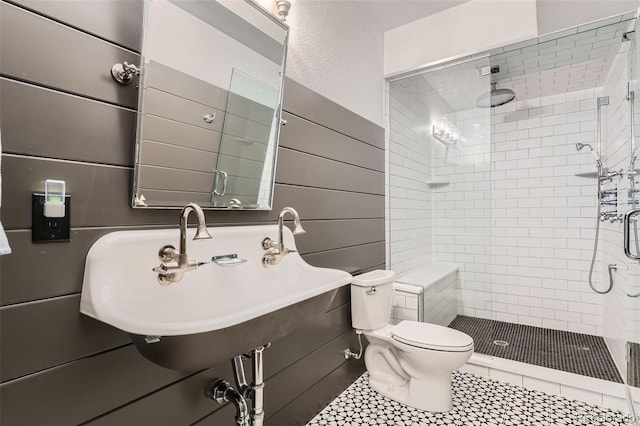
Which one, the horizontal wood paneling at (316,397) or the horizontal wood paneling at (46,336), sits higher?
the horizontal wood paneling at (46,336)

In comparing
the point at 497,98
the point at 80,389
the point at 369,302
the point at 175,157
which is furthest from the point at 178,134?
the point at 497,98

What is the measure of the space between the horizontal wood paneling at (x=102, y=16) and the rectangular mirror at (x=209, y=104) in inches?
1.6

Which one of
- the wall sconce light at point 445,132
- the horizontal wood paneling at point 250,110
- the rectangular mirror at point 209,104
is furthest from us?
the wall sconce light at point 445,132

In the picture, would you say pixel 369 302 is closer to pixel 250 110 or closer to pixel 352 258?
pixel 352 258

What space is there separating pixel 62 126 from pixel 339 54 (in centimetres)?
161

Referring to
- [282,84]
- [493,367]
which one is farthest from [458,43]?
[493,367]

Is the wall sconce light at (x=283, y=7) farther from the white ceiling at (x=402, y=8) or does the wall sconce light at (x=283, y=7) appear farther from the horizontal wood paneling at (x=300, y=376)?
the horizontal wood paneling at (x=300, y=376)

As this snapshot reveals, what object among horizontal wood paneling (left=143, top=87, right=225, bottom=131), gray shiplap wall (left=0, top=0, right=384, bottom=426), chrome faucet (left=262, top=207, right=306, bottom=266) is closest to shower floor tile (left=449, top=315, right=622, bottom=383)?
chrome faucet (left=262, top=207, right=306, bottom=266)

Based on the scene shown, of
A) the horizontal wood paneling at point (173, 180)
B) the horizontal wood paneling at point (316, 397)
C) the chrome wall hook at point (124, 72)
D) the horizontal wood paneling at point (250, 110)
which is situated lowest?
the horizontal wood paneling at point (316, 397)

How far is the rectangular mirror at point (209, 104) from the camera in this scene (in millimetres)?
1043

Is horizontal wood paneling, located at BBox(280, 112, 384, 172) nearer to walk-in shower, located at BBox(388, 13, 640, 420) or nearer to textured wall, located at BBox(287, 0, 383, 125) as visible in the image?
textured wall, located at BBox(287, 0, 383, 125)

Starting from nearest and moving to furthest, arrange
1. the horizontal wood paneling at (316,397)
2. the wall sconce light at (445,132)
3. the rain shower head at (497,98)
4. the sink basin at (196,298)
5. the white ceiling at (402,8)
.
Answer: the sink basin at (196,298) < the horizontal wood paneling at (316,397) < the white ceiling at (402,8) < the rain shower head at (497,98) < the wall sconce light at (445,132)

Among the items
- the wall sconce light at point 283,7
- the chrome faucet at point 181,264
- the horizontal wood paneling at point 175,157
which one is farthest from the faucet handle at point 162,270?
the wall sconce light at point 283,7

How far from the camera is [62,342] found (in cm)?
86
